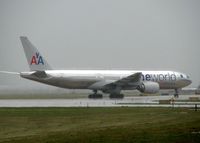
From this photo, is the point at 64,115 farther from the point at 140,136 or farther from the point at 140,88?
the point at 140,88

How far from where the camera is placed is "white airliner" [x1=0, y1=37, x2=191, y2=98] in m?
71.4

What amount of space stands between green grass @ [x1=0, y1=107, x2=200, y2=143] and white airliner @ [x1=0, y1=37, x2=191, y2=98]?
3238 cm

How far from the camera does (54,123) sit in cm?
3219

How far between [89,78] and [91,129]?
46405 mm

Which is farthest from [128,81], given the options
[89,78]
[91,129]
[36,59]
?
[91,129]

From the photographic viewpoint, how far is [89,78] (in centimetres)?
7425

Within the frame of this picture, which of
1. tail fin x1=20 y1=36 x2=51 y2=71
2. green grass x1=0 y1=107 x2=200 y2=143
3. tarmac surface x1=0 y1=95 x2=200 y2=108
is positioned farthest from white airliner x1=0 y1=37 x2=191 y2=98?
green grass x1=0 y1=107 x2=200 y2=143

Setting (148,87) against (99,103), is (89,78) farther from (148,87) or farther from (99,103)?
(99,103)

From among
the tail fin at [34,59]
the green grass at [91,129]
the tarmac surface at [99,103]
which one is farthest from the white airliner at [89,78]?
the green grass at [91,129]

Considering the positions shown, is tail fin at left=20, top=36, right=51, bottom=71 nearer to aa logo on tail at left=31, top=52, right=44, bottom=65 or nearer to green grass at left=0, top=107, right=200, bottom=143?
aa logo on tail at left=31, top=52, right=44, bottom=65

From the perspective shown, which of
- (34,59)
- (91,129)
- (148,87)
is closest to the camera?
(91,129)

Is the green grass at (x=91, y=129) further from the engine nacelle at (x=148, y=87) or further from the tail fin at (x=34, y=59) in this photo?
the engine nacelle at (x=148, y=87)

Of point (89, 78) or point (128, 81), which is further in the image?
point (89, 78)

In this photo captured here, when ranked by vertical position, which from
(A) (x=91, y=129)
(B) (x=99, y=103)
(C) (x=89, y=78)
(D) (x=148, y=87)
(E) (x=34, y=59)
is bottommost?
(A) (x=91, y=129)
